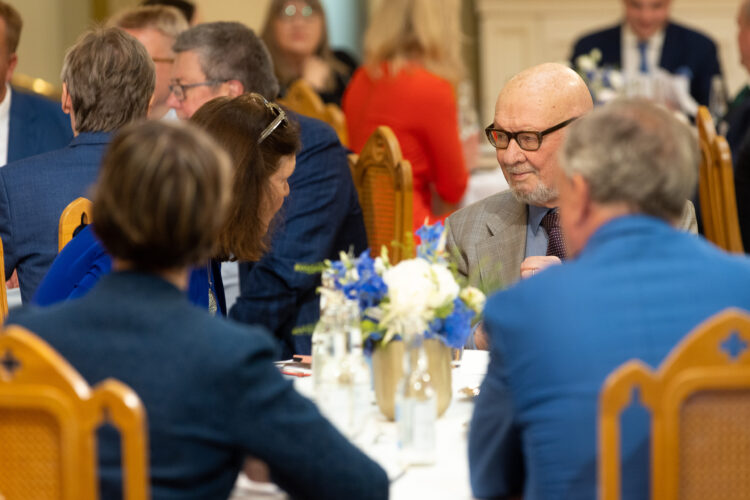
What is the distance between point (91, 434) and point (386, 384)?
2.58 ft

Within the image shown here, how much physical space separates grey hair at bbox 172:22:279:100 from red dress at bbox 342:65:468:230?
918mm

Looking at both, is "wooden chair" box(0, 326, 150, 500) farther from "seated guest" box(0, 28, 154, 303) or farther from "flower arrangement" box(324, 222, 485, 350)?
"seated guest" box(0, 28, 154, 303)

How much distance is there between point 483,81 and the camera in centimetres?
827

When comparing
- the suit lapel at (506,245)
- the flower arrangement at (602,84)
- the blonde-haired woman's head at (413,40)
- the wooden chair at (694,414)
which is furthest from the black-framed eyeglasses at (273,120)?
the flower arrangement at (602,84)

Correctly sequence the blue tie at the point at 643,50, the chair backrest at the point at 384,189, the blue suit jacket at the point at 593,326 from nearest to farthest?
the blue suit jacket at the point at 593,326 → the chair backrest at the point at 384,189 → the blue tie at the point at 643,50

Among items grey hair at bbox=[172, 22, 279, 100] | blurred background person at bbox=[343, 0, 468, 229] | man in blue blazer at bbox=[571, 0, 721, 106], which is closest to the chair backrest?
grey hair at bbox=[172, 22, 279, 100]

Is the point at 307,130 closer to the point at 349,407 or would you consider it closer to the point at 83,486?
the point at 349,407

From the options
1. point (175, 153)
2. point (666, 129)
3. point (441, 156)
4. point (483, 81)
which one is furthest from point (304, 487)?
point (483, 81)

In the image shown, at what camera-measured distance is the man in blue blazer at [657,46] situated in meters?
6.53

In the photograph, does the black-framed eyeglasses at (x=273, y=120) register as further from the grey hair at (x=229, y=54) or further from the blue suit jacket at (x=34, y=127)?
the blue suit jacket at (x=34, y=127)

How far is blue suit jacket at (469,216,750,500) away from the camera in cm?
153

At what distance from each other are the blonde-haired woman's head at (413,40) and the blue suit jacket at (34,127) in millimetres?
1276

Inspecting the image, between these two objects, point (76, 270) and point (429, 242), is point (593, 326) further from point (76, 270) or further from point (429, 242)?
point (76, 270)

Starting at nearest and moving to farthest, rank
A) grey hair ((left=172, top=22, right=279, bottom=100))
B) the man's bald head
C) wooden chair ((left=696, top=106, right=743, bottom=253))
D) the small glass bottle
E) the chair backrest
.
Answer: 1. the small glass bottle
2. the man's bald head
3. the chair backrest
4. grey hair ((left=172, top=22, right=279, bottom=100))
5. wooden chair ((left=696, top=106, right=743, bottom=253))
